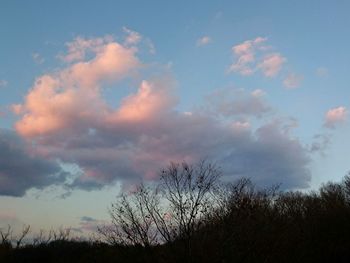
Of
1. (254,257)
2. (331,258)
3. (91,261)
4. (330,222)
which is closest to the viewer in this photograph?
(254,257)

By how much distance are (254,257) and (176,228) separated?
4.84 metres

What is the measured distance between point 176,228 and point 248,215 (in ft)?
14.8

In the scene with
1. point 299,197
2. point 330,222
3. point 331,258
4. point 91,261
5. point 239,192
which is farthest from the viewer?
point 299,197

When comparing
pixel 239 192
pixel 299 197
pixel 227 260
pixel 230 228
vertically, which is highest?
pixel 299 197

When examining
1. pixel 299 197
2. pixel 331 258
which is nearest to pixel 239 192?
pixel 331 258

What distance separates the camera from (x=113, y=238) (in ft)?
92.2

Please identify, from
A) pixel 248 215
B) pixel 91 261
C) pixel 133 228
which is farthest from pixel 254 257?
pixel 91 261

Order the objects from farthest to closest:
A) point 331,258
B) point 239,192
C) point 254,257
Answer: point 331,258 → point 239,192 → point 254,257

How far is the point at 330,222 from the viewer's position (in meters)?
52.4

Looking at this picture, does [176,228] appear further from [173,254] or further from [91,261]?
[91,261]

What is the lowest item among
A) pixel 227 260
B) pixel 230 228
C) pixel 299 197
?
pixel 227 260

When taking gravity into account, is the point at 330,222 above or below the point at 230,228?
above

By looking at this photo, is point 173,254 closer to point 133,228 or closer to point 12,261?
point 133,228

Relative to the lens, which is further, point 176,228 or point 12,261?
point 12,261
